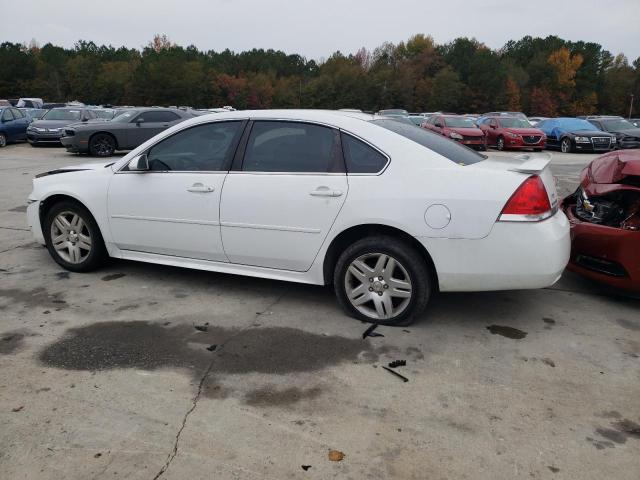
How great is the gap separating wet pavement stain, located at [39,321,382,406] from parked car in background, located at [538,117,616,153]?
20.3 meters

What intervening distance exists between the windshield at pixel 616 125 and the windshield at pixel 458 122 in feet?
19.0

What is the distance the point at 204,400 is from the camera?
117 inches

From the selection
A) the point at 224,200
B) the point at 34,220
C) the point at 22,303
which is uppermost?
the point at 224,200

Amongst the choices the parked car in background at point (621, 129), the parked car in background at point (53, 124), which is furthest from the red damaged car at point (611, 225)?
the parked car in background at point (53, 124)

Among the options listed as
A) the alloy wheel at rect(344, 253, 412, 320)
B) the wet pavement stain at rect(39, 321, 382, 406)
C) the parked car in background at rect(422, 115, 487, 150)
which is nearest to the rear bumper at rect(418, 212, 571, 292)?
the alloy wheel at rect(344, 253, 412, 320)

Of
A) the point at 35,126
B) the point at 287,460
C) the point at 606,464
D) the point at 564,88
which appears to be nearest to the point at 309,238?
the point at 287,460

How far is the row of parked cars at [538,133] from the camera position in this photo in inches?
798

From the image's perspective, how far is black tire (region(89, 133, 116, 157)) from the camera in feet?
53.8

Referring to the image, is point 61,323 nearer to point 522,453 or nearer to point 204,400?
point 204,400

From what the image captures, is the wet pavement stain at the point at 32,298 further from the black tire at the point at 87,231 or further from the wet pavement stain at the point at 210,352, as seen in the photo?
the wet pavement stain at the point at 210,352

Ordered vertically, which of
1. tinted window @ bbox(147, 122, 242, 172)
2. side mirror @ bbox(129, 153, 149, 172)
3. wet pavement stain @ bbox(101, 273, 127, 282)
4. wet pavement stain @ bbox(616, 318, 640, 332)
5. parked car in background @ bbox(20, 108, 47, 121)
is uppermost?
tinted window @ bbox(147, 122, 242, 172)

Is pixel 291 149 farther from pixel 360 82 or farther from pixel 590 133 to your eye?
pixel 360 82

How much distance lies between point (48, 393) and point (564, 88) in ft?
339

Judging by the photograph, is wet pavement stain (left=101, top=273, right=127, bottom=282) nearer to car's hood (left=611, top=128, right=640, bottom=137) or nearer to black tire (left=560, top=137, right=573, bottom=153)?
black tire (left=560, top=137, right=573, bottom=153)
